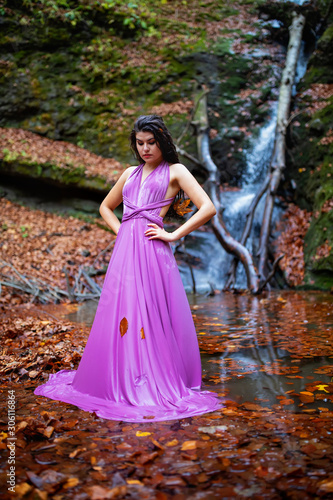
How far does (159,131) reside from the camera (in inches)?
124

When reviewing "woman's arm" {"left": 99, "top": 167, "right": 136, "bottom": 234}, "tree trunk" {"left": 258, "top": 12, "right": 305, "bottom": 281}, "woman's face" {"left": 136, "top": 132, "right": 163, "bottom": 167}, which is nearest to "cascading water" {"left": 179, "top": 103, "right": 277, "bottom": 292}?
"tree trunk" {"left": 258, "top": 12, "right": 305, "bottom": 281}

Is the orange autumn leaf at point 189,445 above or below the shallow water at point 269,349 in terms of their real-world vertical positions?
above

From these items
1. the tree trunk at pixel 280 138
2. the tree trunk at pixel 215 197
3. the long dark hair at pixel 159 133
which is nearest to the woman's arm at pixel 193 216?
the long dark hair at pixel 159 133

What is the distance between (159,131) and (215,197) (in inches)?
316

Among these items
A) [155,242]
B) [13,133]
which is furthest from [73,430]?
[13,133]

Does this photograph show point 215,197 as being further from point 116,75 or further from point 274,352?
point 274,352

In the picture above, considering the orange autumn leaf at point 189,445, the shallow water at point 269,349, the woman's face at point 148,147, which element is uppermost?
the woman's face at point 148,147

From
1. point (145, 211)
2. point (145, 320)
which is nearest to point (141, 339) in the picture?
point (145, 320)

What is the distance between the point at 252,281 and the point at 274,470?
23.7 ft

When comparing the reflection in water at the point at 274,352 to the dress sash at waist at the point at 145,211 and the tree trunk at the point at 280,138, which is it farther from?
the tree trunk at the point at 280,138

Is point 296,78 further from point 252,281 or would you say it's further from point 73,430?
point 73,430

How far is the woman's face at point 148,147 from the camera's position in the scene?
316cm

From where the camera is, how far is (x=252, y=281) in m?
9.01

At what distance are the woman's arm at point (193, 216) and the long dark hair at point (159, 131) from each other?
0.12 m
